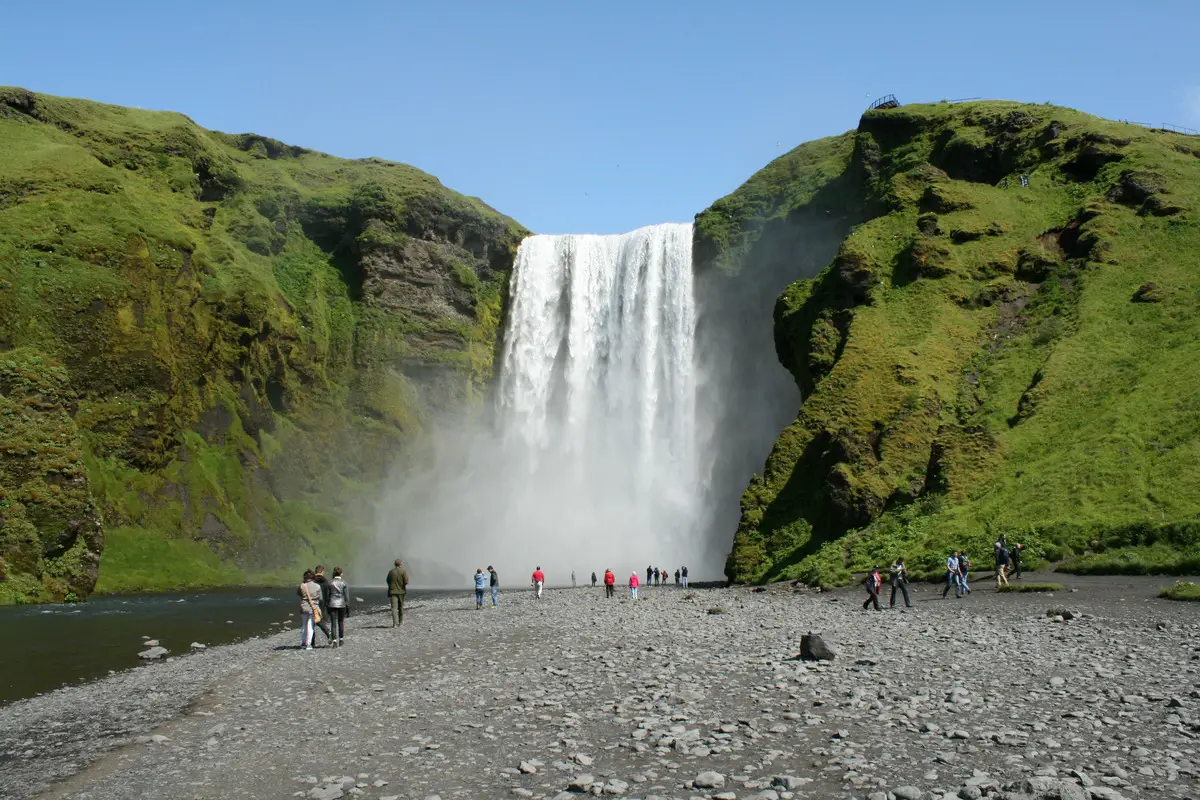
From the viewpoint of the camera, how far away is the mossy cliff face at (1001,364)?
34.9 meters

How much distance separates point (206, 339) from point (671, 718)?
70.2 meters

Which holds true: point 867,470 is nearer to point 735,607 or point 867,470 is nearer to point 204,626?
point 735,607

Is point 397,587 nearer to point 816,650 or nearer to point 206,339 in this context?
point 816,650

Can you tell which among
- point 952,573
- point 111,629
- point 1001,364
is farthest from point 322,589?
point 1001,364

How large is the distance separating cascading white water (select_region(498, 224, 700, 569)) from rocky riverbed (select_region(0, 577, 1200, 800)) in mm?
51214

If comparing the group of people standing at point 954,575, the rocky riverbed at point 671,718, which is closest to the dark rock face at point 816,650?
the rocky riverbed at point 671,718

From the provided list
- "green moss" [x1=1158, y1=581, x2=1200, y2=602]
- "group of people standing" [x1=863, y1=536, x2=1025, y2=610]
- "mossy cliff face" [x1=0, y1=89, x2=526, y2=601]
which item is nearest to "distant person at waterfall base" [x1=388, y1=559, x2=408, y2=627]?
"group of people standing" [x1=863, y1=536, x2=1025, y2=610]

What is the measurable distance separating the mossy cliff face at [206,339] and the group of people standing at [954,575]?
41.2 meters

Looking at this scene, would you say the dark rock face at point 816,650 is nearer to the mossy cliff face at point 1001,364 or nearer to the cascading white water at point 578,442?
the mossy cliff face at point 1001,364

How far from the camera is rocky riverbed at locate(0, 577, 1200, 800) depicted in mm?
9664

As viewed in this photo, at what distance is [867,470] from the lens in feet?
137

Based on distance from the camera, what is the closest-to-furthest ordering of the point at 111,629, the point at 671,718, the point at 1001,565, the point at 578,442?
the point at 671,718 < the point at 1001,565 < the point at 111,629 < the point at 578,442

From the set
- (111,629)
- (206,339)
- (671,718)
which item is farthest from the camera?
(206,339)

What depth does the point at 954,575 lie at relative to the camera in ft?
100
